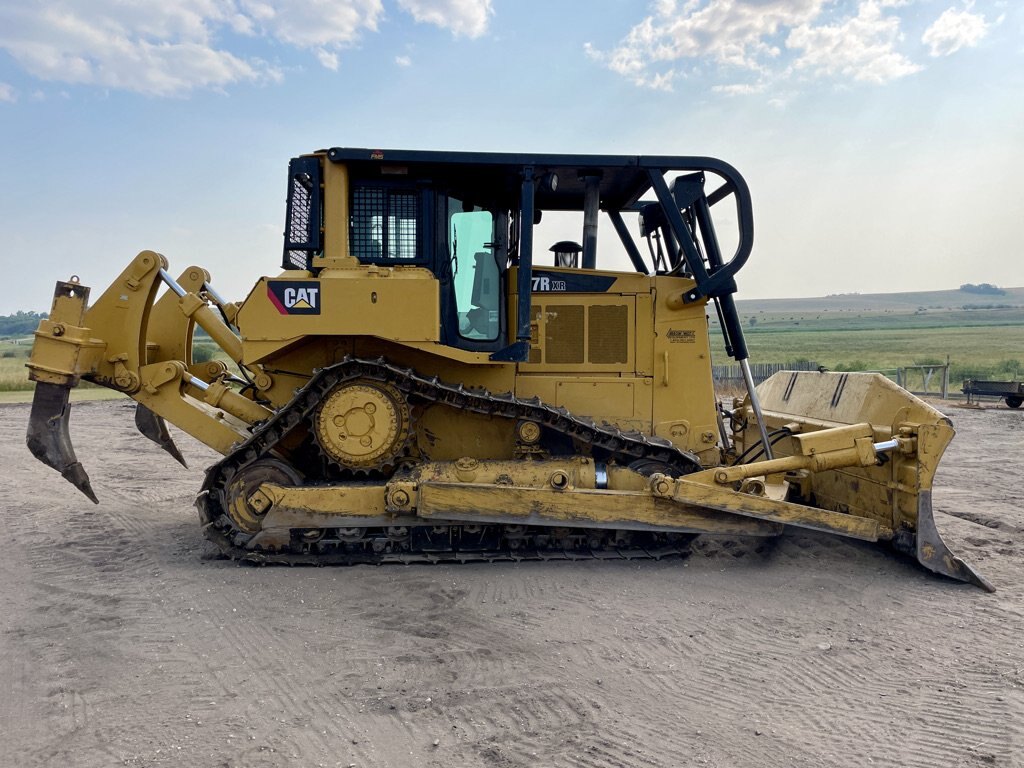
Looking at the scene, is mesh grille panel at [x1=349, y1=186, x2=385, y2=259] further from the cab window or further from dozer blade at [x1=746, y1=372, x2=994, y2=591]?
dozer blade at [x1=746, y1=372, x2=994, y2=591]

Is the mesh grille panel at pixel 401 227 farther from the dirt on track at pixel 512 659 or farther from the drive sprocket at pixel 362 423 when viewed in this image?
the dirt on track at pixel 512 659

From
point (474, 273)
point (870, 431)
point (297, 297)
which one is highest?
point (474, 273)

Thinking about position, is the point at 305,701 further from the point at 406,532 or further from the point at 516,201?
the point at 516,201

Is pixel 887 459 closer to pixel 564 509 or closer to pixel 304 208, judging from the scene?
pixel 564 509

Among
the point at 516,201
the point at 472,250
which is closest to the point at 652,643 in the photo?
the point at 472,250

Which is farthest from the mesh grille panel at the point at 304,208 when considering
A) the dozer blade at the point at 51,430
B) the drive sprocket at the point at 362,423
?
the dozer blade at the point at 51,430

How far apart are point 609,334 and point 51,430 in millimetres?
5095

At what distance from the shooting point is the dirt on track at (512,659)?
355cm

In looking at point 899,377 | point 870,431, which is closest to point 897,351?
point 899,377

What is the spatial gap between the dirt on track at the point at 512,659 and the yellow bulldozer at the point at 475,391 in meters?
0.40

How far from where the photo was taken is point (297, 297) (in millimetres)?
5930

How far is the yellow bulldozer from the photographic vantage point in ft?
19.6

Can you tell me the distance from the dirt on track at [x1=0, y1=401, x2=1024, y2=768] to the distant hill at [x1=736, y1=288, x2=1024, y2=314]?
163 metres

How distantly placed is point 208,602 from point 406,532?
162cm
